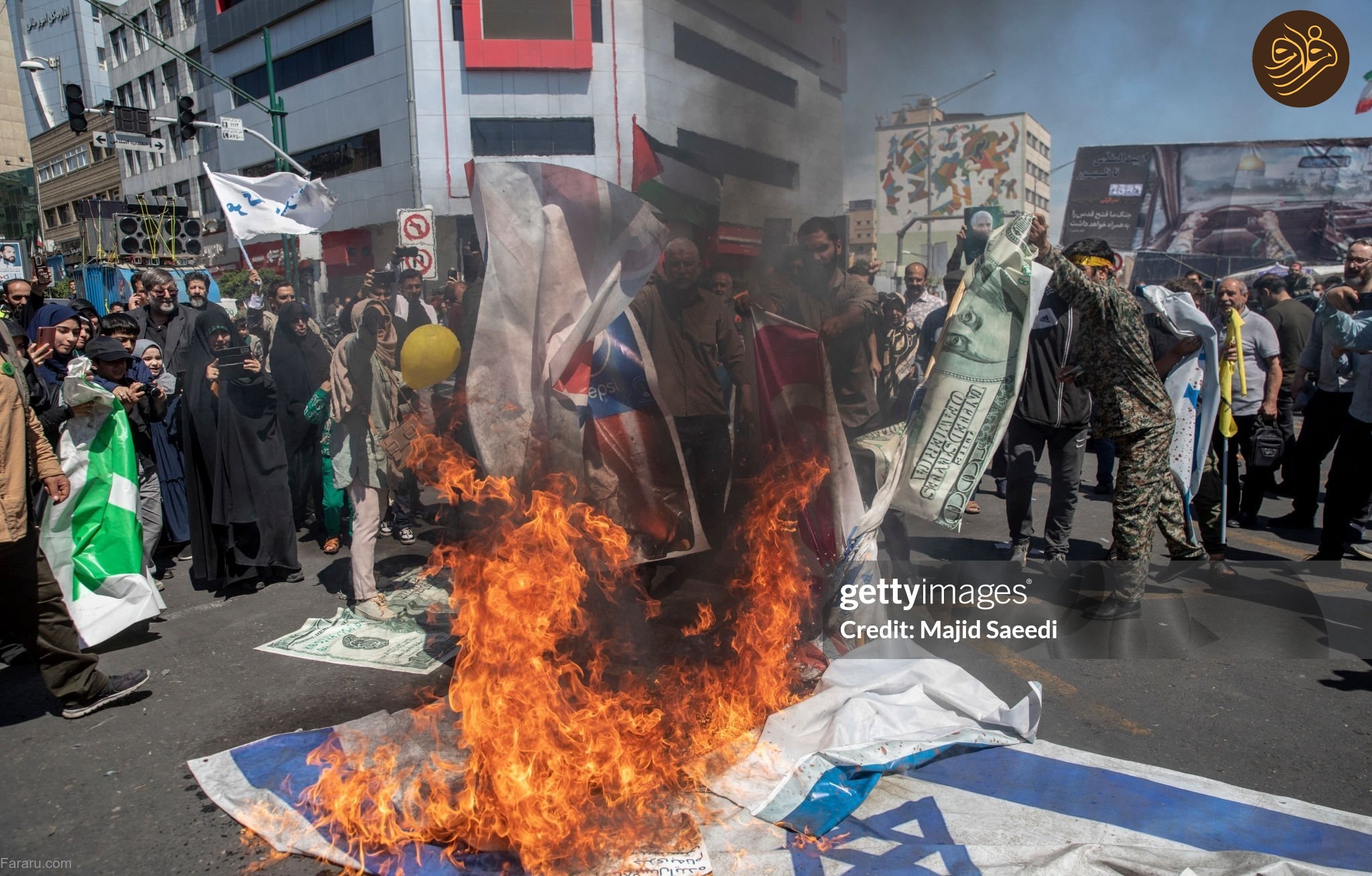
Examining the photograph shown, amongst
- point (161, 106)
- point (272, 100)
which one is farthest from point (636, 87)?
point (161, 106)

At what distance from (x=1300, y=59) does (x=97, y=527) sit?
242 inches

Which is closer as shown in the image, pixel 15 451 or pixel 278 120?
pixel 15 451

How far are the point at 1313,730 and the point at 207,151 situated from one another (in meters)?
A: 37.4

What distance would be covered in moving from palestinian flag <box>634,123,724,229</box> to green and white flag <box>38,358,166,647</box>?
3301mm

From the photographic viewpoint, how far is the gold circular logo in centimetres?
330

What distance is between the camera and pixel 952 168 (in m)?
3.19

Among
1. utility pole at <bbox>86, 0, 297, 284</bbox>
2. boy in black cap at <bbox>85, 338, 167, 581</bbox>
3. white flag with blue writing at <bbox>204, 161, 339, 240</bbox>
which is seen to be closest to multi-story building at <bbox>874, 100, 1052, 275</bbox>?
boy in black cap at <bbox>85, 338, 167, 581</bbox>

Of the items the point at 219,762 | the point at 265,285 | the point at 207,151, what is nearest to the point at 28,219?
the point at 207,151

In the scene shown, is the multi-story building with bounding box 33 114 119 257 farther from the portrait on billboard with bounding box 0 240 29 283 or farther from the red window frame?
the red window frame

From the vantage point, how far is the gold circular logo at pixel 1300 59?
3.30m

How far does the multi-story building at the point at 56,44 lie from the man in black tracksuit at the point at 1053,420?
26.3 m

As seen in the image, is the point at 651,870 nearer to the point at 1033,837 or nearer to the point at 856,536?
the point at 1033,837

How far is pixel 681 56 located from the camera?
301cm

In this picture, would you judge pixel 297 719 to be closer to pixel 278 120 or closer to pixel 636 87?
pixel 636 87
